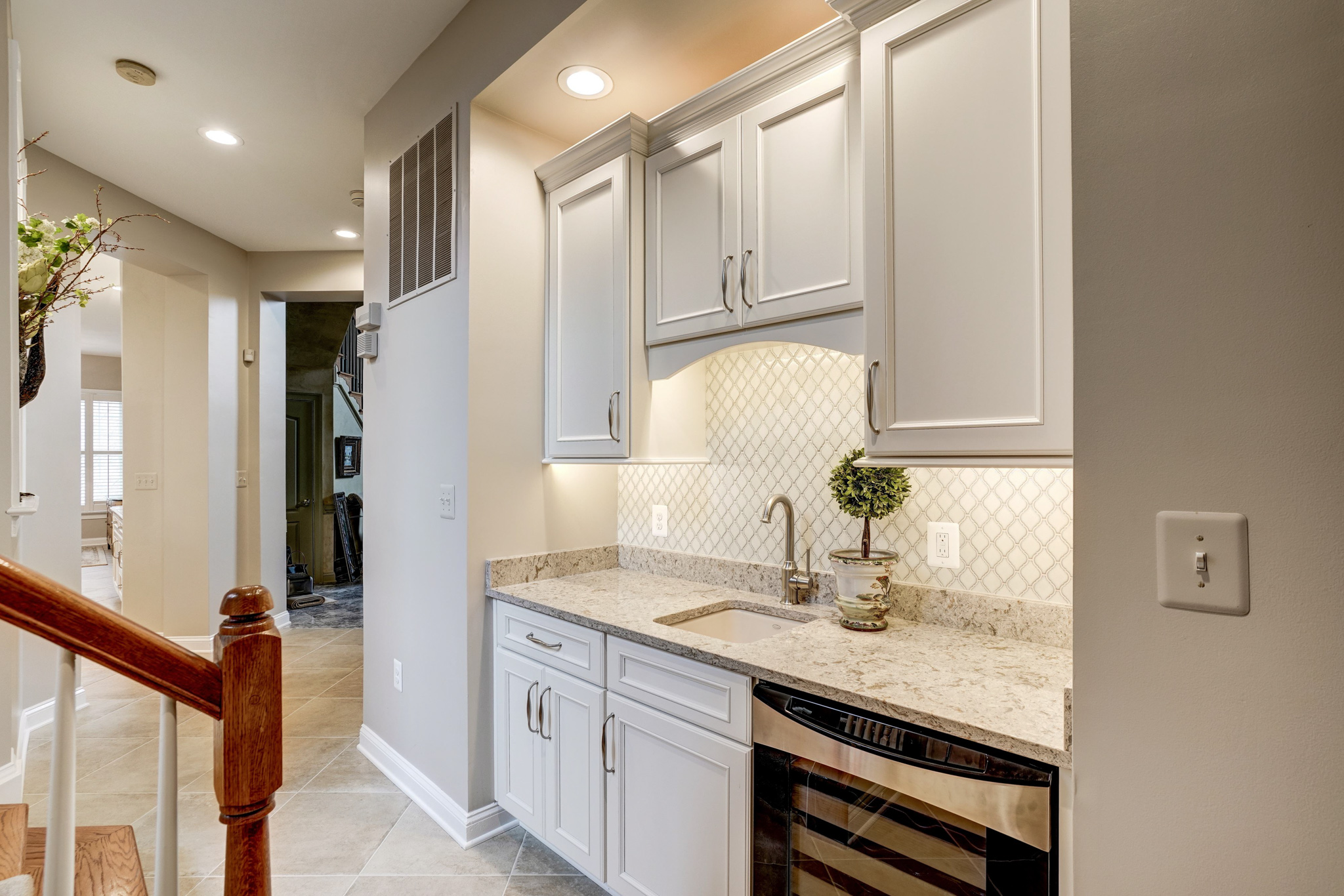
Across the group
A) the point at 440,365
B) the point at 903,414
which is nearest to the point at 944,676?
the point at 903,414

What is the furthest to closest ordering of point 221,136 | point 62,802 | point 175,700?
1. point 221,136
2. point 175,700
3. point 62,802

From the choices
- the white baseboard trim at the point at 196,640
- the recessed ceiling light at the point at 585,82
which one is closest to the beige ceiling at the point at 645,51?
the recessed ceiling light at the point at 585,82

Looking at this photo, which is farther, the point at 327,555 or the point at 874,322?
the point at 327,555

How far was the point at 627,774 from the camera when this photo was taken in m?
1.78

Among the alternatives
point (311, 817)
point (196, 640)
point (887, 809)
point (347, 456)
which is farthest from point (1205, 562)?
point (347, 456)

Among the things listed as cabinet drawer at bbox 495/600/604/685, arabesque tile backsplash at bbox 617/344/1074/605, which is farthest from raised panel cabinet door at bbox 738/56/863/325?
cabinet drawer at bbox 495/600/604/685

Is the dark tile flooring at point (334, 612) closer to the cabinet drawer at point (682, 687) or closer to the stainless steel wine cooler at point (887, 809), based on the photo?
the cabinet drawer at point (682, 687)

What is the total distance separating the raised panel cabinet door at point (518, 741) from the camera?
2094 mm

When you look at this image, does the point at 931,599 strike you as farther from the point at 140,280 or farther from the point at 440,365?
the point at 140,280

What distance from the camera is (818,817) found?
1358 mm

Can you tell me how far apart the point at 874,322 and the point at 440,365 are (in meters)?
1.61

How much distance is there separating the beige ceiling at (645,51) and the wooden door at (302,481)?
5753 mm

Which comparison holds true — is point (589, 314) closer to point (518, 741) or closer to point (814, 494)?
point (814, 494)

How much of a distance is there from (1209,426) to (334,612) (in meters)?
Answer: 6.36
